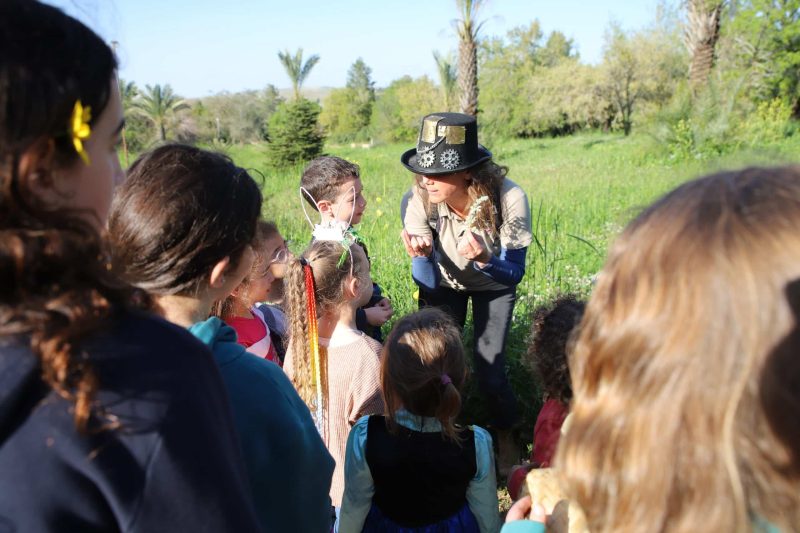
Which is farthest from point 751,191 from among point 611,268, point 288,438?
point 288,438

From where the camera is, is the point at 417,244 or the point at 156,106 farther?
the point at 156,106

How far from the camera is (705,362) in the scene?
2.62 feet

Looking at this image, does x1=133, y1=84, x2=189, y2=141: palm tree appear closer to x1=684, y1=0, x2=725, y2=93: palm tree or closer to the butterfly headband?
x1=684, y1=0, x2=725, y2=93: palm tree

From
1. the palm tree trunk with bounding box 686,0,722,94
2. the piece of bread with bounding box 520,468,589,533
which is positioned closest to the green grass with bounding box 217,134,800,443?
the piece of bread with bounding box 520,468,589,533

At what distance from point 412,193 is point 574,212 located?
15.1 feet

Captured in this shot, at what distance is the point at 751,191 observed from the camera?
843 millimetres

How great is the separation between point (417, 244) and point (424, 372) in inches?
39.1

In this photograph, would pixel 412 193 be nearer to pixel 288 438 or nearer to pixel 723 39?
pixel 288 438

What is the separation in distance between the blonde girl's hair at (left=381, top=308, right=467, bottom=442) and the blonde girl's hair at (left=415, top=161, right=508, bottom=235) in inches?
40.0

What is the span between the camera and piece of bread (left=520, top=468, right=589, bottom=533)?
1314 mm

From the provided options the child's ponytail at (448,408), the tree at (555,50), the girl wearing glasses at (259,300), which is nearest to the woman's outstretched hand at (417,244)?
the girl wearing glasses at (259,300)

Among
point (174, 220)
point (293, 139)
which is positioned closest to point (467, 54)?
point (293, 139)

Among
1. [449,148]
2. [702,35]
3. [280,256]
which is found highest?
[702,35]

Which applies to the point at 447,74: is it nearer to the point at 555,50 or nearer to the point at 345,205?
the point at 345,205
